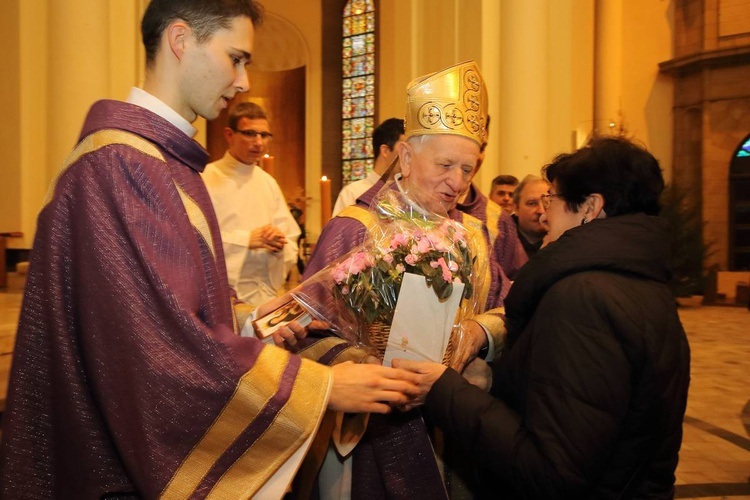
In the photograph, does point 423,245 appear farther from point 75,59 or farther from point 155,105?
point 75,59

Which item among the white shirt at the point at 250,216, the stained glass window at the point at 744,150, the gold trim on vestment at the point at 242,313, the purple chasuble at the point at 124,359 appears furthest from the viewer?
the stained glass window at the point at 744,150

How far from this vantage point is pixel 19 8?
6707mm

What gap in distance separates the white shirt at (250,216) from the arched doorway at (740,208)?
11.8 m

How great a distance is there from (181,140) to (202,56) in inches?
8.1

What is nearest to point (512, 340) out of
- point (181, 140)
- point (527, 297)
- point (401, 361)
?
point (527, 297)

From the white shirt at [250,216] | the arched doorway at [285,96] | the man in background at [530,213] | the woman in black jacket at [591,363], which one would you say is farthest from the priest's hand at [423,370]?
the arched doorway at [285,96]

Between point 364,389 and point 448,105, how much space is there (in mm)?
1223

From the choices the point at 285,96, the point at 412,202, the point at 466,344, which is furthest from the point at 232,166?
the point at 285,96

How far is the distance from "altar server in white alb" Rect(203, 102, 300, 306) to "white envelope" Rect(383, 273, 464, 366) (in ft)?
9.08

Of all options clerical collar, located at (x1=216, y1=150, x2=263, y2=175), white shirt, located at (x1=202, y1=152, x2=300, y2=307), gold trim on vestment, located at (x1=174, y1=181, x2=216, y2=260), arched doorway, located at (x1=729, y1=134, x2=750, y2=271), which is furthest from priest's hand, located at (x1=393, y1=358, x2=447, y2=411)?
arched doorway, located at (x1=729, y1=134, x2=750, y2=271)

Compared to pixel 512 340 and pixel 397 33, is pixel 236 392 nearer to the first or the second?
pixel 512 340

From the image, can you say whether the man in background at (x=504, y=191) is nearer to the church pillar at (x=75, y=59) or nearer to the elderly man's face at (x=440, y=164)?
the elderly man's face at (x=440, y=164)

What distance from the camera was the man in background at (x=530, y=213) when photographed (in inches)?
167

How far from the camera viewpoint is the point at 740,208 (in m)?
14.0
